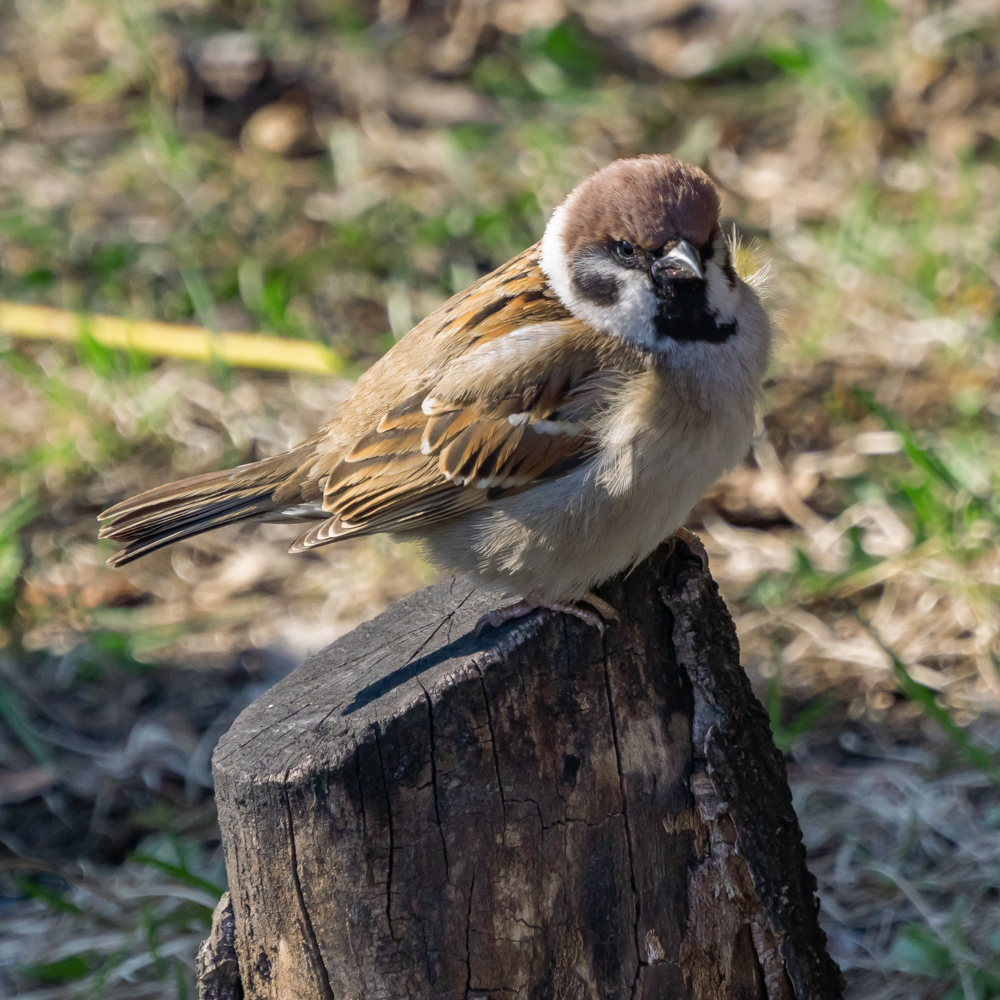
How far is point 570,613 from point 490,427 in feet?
1.67

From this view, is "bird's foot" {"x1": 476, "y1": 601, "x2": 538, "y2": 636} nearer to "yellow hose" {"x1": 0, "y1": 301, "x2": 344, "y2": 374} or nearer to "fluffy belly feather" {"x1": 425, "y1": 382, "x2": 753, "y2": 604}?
"fluffy belly feather" {"x1": 425, "y1": 382, "x2": 753, "y2": 604}

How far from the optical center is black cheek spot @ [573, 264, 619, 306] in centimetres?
252

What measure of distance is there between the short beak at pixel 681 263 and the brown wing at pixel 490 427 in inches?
6.9

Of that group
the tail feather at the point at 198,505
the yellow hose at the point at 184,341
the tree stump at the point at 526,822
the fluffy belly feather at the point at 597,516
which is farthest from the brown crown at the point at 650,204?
the yellow hose at the point at 184,341

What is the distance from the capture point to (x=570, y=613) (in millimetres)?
2148

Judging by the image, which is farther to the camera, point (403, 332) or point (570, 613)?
point (403, 332)

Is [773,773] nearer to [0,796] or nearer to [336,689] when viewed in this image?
[336,689]

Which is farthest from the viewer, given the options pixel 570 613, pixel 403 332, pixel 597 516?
pixel 403 332

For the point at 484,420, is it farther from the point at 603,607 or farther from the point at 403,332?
the point at 403,332

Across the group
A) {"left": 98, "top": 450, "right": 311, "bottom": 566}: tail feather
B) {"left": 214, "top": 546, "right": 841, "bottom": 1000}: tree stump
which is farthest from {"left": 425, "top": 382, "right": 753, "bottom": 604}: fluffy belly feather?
{"left": 98, "top": 450, "right": 311, "bottom": 566}: tail feather

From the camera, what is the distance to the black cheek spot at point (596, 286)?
2523 millimetres

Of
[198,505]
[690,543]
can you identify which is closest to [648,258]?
[690,543]

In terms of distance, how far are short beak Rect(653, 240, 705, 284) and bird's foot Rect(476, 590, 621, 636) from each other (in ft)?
2.14

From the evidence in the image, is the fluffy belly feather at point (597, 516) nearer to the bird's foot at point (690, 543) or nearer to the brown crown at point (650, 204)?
the bird's foot at point (690, 543)
